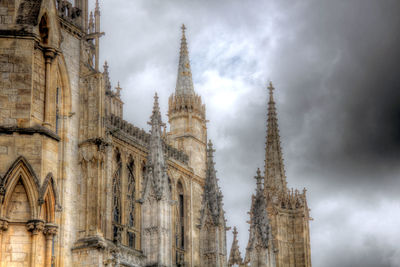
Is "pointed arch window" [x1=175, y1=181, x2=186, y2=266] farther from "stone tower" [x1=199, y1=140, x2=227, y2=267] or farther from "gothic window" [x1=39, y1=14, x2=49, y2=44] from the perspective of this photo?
"gothic window" [x1=39, y1=14, x2=49, y2=44]

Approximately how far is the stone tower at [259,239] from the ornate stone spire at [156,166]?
9.49 metres

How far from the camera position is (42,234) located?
67.6 ft

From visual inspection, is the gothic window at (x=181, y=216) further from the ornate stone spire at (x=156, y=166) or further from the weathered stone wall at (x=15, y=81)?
the weathered stone wall at (x=15, y=81)

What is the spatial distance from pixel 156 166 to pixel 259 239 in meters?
10.2

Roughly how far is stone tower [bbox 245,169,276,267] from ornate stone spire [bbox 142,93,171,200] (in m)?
9.49

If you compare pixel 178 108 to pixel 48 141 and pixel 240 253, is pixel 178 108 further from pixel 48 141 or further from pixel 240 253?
pixel 48 141

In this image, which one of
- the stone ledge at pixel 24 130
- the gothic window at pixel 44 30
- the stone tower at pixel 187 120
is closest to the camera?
the stone ledge at pixel 24 130

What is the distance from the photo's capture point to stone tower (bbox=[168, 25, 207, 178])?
44.0 meters

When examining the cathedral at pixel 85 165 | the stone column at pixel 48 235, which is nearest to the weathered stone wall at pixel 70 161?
the cathedral at pixel 85 165

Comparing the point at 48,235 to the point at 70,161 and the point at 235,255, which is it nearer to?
the point at 70,161

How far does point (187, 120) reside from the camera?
44875mm

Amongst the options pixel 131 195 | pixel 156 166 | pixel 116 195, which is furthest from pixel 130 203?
pixel 156 166

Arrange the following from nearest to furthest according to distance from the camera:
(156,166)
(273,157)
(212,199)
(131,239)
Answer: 1. (156,166)
2. (131,239)
3. (212,199)
4. (273,157)

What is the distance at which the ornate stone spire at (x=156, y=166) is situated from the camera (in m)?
32.6
